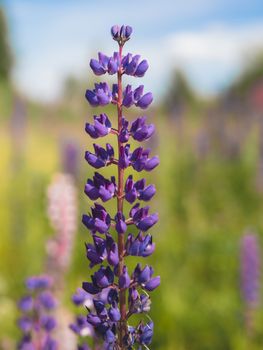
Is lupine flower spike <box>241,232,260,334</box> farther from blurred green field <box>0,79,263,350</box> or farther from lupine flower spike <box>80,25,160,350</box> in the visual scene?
lupine flower spike <box>80,25,160,350</box>

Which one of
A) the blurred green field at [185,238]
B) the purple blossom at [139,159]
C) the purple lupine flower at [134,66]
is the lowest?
the blurred green field at [185,238]

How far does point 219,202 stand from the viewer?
10867 millimetres

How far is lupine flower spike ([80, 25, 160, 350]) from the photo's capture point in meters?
2.28

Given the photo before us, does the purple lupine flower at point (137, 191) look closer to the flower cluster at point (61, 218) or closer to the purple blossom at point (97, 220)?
the purple blossom at point (97, 220)

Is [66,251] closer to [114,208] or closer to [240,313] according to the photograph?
[240,313]

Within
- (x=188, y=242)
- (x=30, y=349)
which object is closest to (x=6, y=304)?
(x=188, y=242)

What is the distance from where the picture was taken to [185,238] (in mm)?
9125

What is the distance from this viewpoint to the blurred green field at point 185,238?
6355 mm

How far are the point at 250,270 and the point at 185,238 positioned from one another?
143 inches

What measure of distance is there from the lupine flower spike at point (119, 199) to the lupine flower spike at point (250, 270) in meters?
3.07

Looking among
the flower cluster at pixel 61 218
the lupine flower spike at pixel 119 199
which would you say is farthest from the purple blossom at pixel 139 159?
the flower cluster at pixel 61 218

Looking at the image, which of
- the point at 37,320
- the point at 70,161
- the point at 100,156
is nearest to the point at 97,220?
the point at 100,156

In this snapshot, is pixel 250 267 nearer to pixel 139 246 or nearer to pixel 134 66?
pixel 139 246

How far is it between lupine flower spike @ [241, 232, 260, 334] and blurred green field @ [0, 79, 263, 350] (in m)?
0.36
